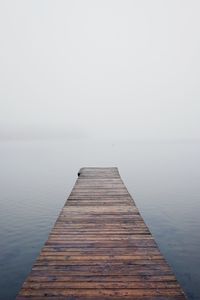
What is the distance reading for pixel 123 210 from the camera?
44.1 feet

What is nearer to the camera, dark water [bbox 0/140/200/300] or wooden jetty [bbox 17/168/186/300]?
wooden jetty [bbox 17/168/186/300]

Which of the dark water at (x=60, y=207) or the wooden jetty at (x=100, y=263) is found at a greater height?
the dark water at (x=60, y=207)

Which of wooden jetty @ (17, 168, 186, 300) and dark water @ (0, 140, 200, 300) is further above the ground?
dark water @ (0, 140, 200, 300)

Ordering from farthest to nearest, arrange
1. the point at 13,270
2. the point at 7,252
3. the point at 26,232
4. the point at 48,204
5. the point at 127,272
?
the point at 48,204
the point at 26,232
the point at 7,252
the point at 13,270
the point at 127,272

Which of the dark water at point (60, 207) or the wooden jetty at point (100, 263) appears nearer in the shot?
the wooden jetty at point (100, 263)

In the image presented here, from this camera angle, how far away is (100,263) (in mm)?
7629

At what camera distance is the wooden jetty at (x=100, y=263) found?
6.20m

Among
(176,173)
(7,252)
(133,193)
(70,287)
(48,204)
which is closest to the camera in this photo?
(70,287)

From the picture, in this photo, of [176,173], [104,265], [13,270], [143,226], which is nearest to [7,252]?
[13,270]

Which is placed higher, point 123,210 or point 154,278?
point 123,210

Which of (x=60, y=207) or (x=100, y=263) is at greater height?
(x=60, y=207)

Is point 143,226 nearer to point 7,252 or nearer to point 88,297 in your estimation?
point 88,297

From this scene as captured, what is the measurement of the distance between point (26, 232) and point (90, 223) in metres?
7.64

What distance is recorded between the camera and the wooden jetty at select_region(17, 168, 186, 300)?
620cm
